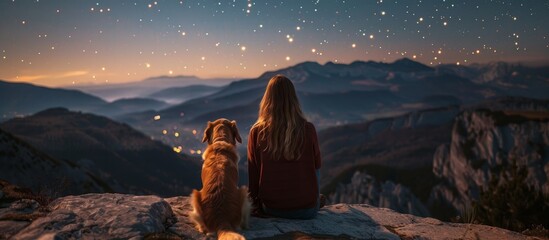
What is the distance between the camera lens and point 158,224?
602cm

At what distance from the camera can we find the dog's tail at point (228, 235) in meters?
5.32

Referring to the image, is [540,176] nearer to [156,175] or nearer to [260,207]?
[260,207]

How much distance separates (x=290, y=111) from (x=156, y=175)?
653ft

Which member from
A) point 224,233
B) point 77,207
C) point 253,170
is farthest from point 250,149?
point 77,207

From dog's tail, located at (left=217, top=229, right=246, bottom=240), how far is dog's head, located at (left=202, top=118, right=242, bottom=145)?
219cm

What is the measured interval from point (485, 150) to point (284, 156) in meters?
156

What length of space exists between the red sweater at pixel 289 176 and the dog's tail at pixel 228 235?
173 centimetres

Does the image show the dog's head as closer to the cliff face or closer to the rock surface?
the rock surface

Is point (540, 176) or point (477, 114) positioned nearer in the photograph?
point (540, 176)

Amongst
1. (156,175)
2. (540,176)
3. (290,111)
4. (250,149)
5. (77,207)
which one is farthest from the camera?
(156,175)

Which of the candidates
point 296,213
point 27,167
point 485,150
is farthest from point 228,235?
point 485,150

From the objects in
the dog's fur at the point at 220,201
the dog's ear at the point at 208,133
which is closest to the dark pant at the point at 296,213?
the dog's fur at the point at 220,201

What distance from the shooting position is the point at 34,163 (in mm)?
66375

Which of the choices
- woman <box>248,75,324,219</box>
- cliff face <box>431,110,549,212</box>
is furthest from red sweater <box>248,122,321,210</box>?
cliff face <box>431,110,549,212</box>
